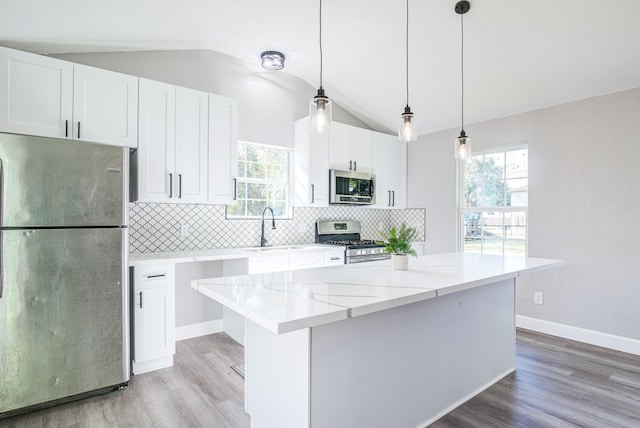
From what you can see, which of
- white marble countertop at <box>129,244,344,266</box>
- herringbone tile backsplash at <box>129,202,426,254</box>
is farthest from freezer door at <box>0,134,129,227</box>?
herringbone tile backsplash at <box>129,202,426,254</box>

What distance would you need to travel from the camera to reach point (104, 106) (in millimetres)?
2773

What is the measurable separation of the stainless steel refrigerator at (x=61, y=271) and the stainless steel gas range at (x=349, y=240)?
243 cm

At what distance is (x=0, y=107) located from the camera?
2.35m

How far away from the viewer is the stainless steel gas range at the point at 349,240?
13.6 feet

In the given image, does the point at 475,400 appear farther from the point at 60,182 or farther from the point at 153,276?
the point at 60,182

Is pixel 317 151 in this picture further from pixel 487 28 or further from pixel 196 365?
pixel 196 365

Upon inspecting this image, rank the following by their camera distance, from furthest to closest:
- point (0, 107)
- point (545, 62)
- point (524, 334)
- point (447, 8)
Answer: point (524, 334) → point (545, 62) → point (447, 8) → point (0, 107)

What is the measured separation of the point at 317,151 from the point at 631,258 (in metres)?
3.22

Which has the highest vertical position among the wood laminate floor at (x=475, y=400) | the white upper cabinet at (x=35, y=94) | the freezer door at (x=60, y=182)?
the white upper cabinet at (x=35, y=94)

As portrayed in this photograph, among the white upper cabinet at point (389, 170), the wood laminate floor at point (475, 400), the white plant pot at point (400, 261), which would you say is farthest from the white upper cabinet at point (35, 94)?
the white upper cabinet at point (389, 170)

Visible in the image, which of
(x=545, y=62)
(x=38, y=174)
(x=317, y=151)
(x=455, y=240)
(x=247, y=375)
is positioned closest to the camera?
(x=247, y=375)

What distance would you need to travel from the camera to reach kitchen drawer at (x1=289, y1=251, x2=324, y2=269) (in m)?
3.61

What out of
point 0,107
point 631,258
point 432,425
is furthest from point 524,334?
point 0,107

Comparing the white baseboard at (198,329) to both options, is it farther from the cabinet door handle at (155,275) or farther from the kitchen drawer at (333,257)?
the kitchen drawer at (333,257)
